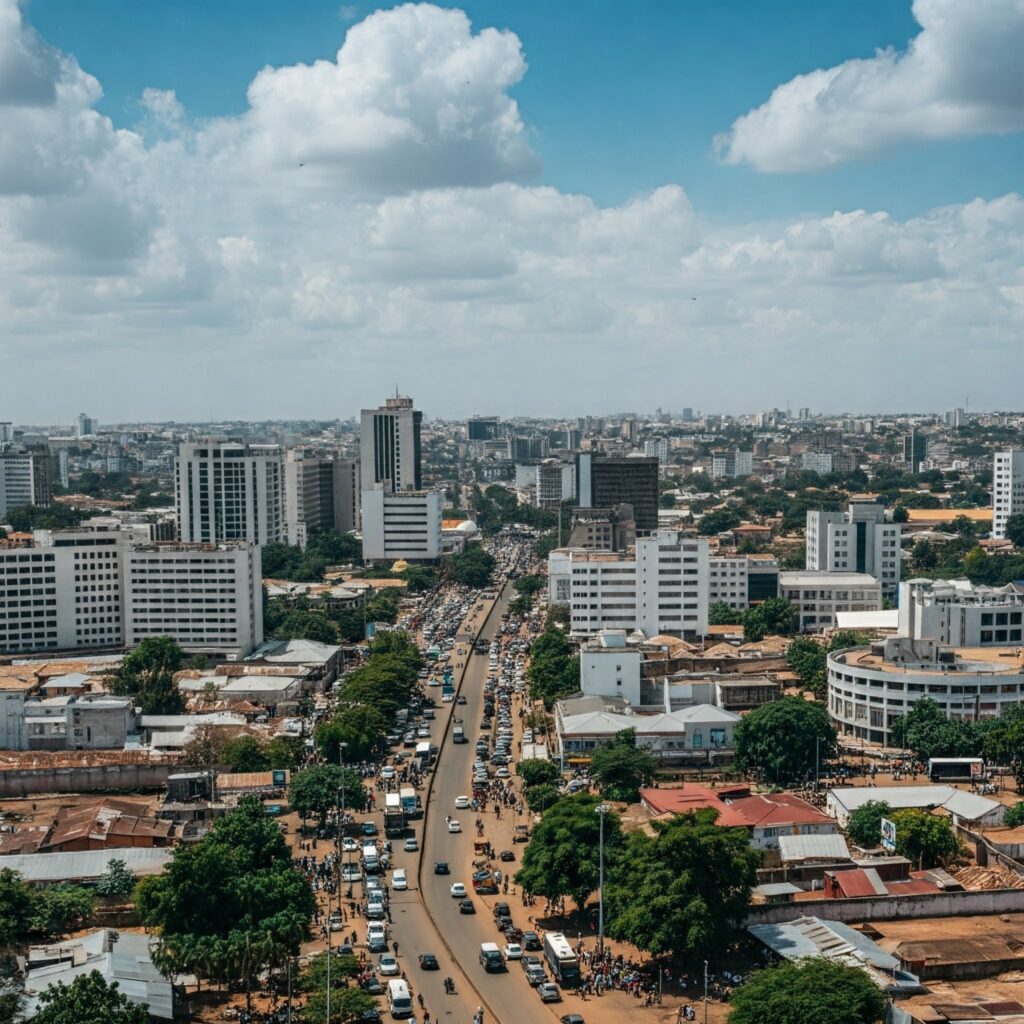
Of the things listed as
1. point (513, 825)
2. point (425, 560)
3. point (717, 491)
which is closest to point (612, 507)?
point (425, 560)

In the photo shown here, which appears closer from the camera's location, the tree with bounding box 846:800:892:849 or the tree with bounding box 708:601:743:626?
the tree with bounding box 846:800:892:849

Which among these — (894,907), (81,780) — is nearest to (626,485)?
(81,780)

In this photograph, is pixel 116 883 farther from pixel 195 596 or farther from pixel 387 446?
pixel 387 446

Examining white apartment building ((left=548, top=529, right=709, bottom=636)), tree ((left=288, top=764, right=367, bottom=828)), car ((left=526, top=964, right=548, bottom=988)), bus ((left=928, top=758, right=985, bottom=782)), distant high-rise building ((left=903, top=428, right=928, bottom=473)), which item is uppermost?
distant high-rise building ((left=903, top=428, right=928, bottom=473))

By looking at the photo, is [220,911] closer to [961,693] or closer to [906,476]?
[961,693]

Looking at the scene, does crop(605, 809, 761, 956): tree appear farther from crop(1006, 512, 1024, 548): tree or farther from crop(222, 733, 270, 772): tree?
crop(1006, 512, 1024, 548): tree

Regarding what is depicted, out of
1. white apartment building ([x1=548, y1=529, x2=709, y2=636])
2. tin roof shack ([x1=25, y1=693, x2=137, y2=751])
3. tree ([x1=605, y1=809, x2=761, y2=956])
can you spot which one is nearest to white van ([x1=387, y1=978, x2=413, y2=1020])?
tree ([x1=605, y1=809, x2=761, y2=956])
